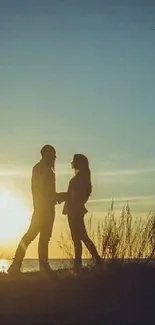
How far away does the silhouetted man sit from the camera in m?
13.3

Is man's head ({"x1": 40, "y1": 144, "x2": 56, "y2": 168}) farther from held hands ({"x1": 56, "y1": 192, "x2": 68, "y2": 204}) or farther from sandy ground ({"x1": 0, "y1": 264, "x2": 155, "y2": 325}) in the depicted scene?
sandy ground ({"x1": 0, "y1": 264, "x2": 155, "y2": 325})

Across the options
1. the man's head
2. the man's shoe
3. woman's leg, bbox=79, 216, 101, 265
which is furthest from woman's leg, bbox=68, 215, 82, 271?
the man's head

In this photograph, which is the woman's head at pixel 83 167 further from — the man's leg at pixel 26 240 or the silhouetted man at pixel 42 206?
the man's leg at pixel 26 240

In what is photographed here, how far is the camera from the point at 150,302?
1123cm

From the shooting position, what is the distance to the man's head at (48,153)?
13250 mm

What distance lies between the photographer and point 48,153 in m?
13.2

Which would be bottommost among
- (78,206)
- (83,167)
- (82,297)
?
(82,297)

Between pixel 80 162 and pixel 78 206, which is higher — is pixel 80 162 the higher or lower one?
the higher one

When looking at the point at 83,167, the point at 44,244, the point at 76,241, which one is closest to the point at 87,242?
the point at 76,241

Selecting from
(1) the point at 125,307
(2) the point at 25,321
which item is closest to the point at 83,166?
(1) the point at 125,307

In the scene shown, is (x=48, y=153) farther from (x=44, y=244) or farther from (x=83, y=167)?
(x=44, y=244)

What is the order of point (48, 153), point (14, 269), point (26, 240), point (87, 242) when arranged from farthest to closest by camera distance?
point (87, 242)
point (14, 269)
point (26, 240)
point (48, 153)

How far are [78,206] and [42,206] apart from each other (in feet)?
4.06

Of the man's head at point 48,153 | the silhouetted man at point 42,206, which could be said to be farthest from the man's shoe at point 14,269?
the man's head at point 48,153
